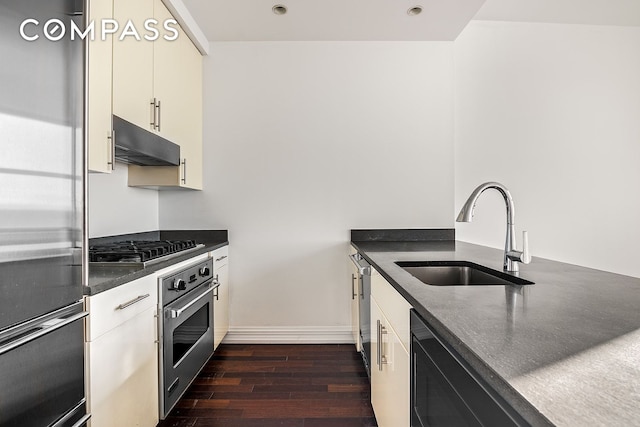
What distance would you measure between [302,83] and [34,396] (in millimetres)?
2719

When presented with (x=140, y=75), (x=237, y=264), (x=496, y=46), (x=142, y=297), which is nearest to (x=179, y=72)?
(x=140, y=75)

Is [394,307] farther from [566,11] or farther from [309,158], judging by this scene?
[566,11]

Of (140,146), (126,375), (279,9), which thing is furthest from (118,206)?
(279,9)

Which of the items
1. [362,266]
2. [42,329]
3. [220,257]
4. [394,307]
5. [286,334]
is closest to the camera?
[42,329]

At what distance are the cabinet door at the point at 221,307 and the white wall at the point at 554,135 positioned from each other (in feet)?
6.41

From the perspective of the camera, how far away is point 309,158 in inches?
126

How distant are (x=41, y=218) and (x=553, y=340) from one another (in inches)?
51.3

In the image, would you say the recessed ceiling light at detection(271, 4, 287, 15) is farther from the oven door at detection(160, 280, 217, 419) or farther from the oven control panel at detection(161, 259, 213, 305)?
the oven door at detection(160, 280, 217, 419)

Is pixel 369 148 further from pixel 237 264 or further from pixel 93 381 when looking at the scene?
pixel 93 381

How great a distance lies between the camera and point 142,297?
1.63 meters

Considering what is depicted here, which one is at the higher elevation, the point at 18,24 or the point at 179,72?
the point at 179,72

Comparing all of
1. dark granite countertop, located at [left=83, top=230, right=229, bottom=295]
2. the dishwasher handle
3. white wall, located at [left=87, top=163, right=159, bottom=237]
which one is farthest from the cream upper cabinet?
the dishwasher handle

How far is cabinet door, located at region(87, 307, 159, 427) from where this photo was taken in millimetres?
1354

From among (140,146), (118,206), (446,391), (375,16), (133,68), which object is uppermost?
(375,16)
